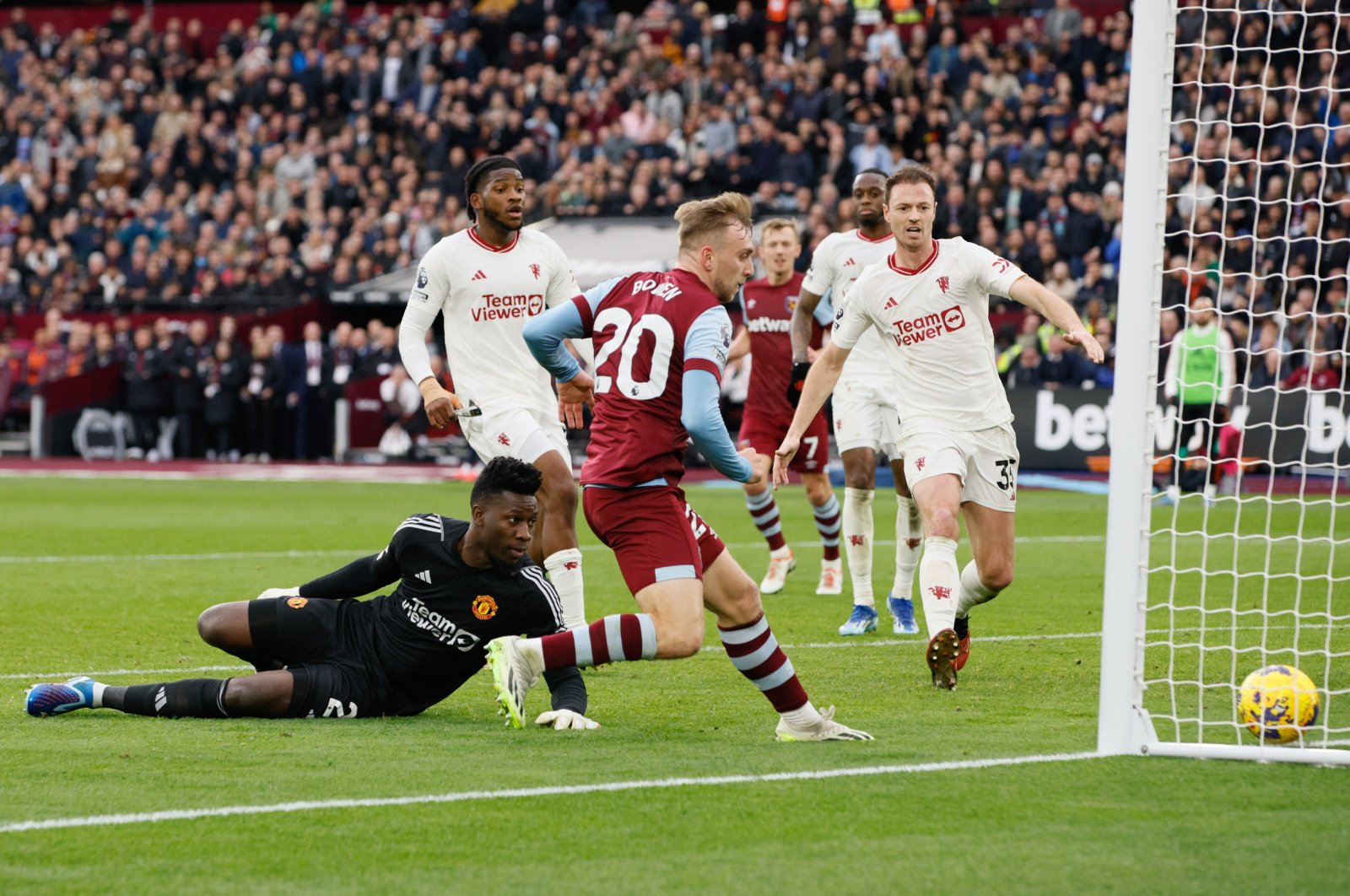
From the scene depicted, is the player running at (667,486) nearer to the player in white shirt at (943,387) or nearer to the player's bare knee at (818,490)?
the player in white shirt at (943,387)

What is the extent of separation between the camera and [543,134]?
101ft

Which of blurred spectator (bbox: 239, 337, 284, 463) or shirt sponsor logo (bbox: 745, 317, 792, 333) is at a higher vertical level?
shirt sponsor logo (bbox: 745, 317, 792, 333)

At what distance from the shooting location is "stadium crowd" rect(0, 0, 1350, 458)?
2402 centimetres

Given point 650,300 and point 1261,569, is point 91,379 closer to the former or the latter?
point 1261,569

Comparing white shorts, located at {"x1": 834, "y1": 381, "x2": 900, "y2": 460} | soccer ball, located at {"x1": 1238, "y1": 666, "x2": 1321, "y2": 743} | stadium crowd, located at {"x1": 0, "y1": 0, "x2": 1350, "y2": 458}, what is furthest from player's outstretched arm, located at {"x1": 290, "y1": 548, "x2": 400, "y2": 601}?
stadium crowd, located at {"x1": 0, "y1": 0, "x2": 1350, "y2": 458}

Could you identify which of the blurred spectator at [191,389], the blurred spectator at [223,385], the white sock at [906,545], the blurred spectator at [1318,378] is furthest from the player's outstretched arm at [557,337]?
the blurred spectator at [191,389]

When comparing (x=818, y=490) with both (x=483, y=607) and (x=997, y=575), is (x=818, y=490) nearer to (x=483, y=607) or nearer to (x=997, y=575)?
(x=997, y=575)

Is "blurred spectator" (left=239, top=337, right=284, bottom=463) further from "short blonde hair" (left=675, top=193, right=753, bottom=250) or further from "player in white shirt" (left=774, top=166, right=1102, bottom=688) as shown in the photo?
"short blonde hair" (left=675, top=193, right=753, bottom=250)

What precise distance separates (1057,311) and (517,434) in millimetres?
2737

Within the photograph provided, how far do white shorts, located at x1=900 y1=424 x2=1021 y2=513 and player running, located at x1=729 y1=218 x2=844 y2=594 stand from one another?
3.28 metres

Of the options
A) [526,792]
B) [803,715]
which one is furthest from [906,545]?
[526,792]

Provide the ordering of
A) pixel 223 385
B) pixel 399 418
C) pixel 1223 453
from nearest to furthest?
pixel 1223 453 → pixel 399 418 → pixel 223 385

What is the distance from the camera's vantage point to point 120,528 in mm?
16047

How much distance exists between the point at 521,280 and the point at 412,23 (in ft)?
87.7
